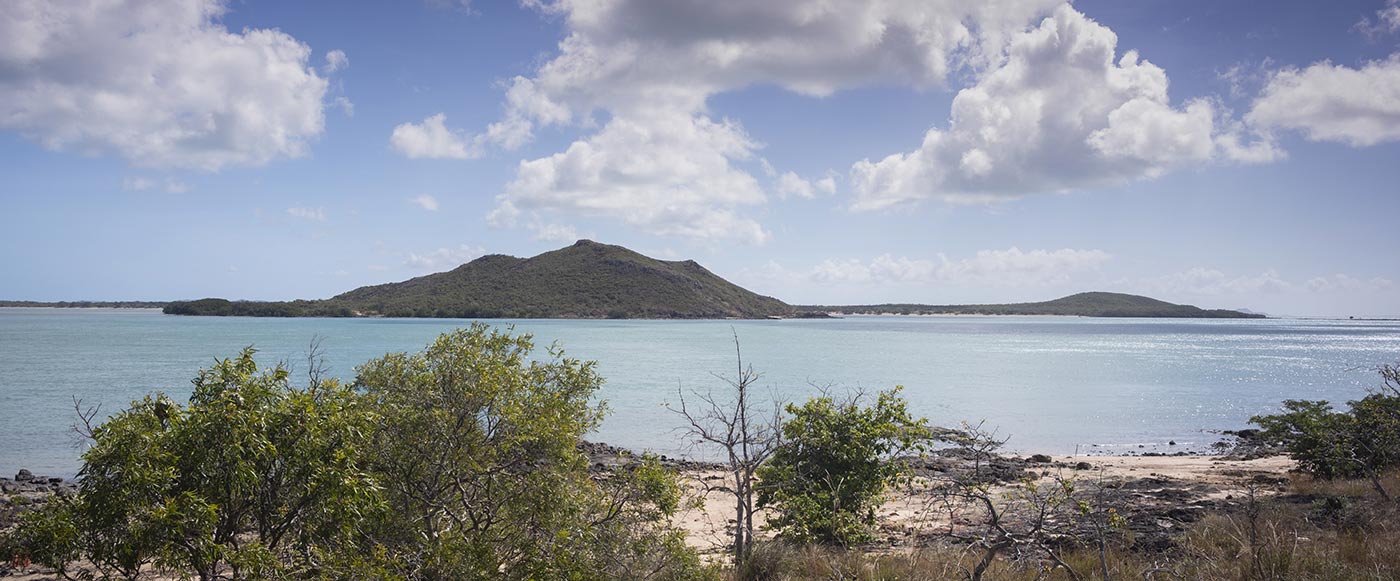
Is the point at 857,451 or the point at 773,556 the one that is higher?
the point at 857,451

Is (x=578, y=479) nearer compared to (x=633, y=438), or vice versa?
(x=578, y=479)

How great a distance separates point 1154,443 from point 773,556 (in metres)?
28.0

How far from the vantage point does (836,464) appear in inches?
532

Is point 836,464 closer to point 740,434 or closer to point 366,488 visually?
point 740,434

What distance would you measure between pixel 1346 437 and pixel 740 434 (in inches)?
634

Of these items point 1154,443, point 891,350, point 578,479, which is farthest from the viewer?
point 891,350

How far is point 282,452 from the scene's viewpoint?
21.4 ft

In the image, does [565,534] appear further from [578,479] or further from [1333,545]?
[1333,545]

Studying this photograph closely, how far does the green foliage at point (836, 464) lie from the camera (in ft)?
42.2

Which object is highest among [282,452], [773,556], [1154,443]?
[282,452]

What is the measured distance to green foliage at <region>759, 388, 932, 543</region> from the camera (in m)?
12.9

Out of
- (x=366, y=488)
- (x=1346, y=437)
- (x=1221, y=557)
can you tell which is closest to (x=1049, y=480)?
(x=1346, y=437)

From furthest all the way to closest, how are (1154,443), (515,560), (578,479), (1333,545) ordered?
(1154,443) → (1333,545) → (578,479) → (515,560)

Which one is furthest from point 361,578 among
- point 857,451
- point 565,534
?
point 857,451
